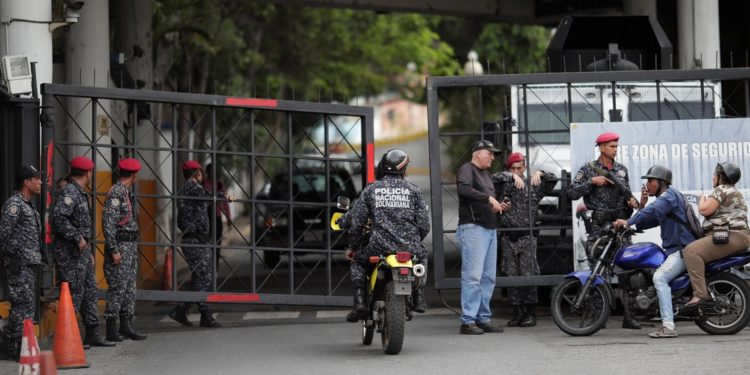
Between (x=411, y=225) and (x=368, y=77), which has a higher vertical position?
(x=368, y=77)

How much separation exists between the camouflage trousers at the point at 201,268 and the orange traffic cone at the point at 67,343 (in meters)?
3.04

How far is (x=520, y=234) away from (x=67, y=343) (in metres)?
4.97

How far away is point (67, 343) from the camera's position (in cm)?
1090

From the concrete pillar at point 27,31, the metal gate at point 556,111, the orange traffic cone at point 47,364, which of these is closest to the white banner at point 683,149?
the metal gate at point 556,111

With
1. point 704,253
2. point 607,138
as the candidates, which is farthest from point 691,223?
point 607,138

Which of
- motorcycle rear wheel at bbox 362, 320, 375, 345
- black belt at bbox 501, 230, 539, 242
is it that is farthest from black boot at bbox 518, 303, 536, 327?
motorcycle rear wheel at bbox 362, 320, 375, 345

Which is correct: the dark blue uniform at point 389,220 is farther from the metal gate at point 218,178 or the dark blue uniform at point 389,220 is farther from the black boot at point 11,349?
the black boot at point 11,349

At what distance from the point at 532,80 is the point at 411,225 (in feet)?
9.43

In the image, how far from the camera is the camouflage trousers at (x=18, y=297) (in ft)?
37.0

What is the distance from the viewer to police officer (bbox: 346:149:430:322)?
11.3 meters

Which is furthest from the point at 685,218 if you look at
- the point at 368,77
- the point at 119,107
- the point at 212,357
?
the point at 368,77

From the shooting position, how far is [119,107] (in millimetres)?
18688

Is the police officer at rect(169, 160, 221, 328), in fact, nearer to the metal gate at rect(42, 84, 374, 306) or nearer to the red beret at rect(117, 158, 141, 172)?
the metal gate at rect(42, 84, 374, 306)

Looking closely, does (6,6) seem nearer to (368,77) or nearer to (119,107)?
(119,107)
